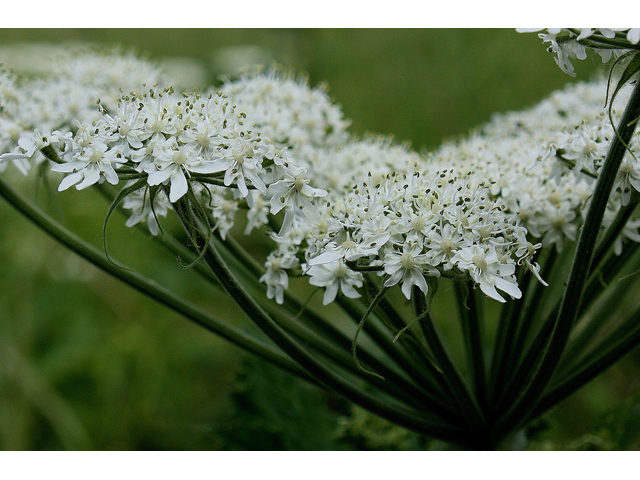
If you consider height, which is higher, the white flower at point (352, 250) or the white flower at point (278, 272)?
the white flower at point (352, 250)

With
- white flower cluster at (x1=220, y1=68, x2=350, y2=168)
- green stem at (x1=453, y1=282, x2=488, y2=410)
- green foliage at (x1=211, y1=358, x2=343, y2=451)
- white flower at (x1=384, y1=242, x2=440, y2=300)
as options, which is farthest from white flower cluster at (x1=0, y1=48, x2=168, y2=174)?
green foliage at (x1=211, y1=358, x2=343, y2=451)

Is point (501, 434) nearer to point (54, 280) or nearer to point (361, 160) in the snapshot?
point (361, 160)

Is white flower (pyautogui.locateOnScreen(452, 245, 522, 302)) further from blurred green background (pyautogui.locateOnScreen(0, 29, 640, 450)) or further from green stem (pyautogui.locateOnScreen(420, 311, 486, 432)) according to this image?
blurred green background (pyautogui.locateOnScreen(0, 29, 640, 450))

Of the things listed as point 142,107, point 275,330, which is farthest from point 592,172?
point 142,107

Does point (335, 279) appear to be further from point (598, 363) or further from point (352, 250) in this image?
point (598, 363)

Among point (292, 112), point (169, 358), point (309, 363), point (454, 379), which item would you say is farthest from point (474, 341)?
point (169, 358)

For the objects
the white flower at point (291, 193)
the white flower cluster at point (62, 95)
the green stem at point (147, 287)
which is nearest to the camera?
the white flower at point (291, 193)

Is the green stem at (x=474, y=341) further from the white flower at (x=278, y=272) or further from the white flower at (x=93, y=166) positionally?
the white flower at (x=93, y=166)

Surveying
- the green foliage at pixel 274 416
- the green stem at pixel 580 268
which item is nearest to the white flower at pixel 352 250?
the green stem at pixel 580 268
